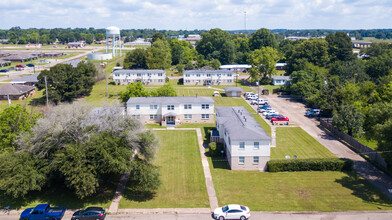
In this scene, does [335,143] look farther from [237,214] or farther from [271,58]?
[271,58]

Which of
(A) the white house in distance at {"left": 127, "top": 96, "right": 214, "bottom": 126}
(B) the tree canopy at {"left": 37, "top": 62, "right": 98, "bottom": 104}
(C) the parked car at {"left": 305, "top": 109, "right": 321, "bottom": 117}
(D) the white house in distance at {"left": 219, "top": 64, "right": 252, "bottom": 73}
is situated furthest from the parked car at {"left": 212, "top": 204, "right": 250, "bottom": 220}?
(D) the white house in distance at {"left": 219, "top": 64, "right": 252, "bottom": 73}

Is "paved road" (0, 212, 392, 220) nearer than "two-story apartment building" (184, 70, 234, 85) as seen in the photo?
Yes

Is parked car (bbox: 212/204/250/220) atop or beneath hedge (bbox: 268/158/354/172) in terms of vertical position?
beneath

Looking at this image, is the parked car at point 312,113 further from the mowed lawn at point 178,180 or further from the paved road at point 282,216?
the paved road at point 282,216

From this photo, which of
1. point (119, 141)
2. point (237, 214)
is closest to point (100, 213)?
point (119, 141)

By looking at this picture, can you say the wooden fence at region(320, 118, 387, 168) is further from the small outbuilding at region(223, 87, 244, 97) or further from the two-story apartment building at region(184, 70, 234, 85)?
the two-story apartment building at region(184, 70, 234, 85)

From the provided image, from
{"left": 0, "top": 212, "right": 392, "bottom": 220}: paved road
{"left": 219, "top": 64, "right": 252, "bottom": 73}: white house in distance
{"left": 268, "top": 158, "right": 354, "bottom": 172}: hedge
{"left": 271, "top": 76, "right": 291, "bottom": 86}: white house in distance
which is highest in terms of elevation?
{"left": 219, "top": 64, "right": 252, "bottom": 73}: white house in distance

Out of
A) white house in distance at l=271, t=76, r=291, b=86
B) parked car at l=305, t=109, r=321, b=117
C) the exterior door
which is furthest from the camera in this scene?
white house in distance at l=271, t=76, r=291, b=86
